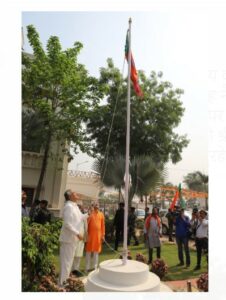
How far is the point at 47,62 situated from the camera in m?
11.0

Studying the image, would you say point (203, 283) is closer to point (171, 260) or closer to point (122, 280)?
point (122, 280)

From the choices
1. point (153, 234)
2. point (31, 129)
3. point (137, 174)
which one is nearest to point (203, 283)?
point (153, 234)

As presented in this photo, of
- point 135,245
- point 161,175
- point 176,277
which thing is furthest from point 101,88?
point 176,277

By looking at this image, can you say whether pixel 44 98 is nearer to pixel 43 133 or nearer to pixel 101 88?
pixel 43 133

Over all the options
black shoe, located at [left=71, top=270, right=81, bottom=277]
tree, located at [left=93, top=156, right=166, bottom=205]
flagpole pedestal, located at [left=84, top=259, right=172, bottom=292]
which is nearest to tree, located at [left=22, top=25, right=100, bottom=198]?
tree, located at [left=93, top=156, right=166, bottom=205]

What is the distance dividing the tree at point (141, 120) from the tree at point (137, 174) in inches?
103

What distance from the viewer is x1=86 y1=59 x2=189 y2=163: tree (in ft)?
51.0

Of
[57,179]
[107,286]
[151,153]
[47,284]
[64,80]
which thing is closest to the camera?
[107,286]

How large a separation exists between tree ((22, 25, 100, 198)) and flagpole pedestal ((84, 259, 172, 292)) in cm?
741

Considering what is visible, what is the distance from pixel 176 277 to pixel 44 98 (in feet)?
28.1

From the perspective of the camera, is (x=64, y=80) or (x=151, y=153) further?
(x=151, y=153)

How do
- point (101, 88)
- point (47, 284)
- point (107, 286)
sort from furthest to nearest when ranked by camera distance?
point (101, 88) → point (47, 284) → point (107, 286)

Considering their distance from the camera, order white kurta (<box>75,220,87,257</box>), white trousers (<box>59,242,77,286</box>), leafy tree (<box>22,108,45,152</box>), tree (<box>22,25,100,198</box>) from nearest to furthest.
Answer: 1. white trousers (<box>59,242,77,286</box>)
2. white kurta (<box>75,220,87,257</box>)
3. tree (<box>22,25,100,198</box>)
4. leafy tree (<box>22,108,45,152</box>)

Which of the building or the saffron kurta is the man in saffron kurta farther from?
the building
